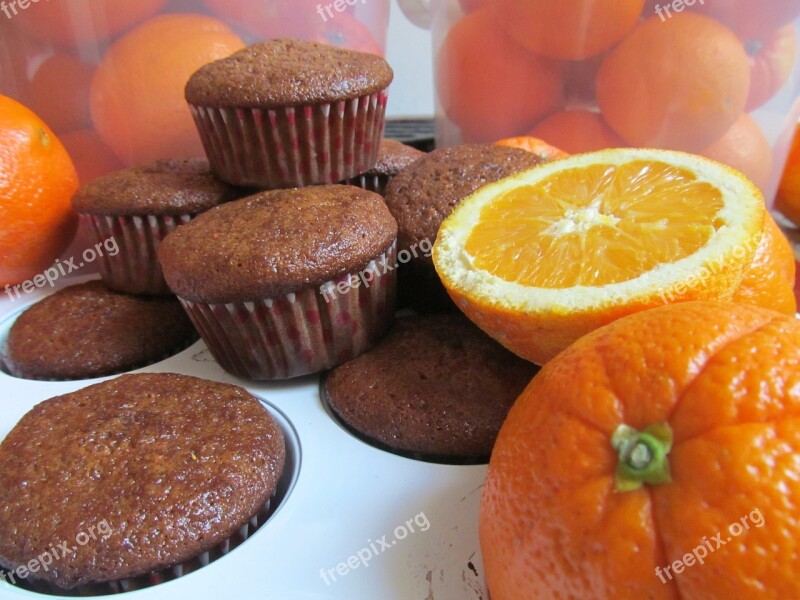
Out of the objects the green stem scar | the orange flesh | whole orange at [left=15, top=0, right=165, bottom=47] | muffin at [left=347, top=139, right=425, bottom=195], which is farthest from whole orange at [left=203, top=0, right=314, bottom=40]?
the green stem scar

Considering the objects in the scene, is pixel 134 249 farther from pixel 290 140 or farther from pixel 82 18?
pixel 82 18

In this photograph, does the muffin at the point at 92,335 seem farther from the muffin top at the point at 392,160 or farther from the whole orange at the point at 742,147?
the whole orange at the point at 742,147

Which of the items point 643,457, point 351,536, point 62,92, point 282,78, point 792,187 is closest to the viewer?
point 643,457

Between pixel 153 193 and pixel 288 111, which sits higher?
pixel 288 111

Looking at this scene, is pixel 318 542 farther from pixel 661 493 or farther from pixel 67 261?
pixel 67 261

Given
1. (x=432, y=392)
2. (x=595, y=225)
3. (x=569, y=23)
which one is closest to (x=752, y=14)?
(x=569, y=23)

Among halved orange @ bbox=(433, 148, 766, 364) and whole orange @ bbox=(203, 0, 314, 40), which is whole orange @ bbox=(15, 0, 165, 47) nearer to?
whole orange @ bbox=(203, 0, 314, 40)
